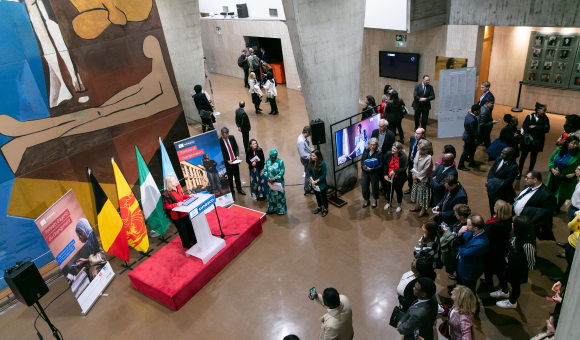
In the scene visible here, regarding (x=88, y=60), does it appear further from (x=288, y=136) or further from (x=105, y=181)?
(x=288, y=136)

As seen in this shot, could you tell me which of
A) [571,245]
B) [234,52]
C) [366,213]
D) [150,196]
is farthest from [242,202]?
[234,52]

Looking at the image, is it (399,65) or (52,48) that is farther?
(399,65)

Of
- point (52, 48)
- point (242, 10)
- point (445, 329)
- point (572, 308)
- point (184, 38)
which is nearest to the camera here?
point (572, 308)

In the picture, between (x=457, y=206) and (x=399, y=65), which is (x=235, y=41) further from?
(x=457, y=206)

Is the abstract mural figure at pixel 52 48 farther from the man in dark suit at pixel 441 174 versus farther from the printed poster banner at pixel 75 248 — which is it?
the man in dark suit at pixel 441 174

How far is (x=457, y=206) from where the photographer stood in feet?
15.6

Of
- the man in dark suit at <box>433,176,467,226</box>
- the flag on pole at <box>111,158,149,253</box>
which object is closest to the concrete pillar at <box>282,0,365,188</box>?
the man in dark suit at <box>433,176,467,226</box>

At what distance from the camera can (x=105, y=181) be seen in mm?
7211

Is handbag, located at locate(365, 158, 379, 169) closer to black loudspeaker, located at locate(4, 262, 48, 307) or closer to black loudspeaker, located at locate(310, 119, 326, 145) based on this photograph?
black loudspeaker, located at locate(310, 119, 326, 145)

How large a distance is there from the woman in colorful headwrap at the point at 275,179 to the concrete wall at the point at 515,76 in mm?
7719

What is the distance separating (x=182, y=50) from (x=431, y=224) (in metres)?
9.54

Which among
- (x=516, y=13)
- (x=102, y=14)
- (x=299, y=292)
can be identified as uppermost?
(x=102, y=14)

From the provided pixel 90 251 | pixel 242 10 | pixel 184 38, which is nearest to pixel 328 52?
pixel 90 251

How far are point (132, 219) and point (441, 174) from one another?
17.2ft
